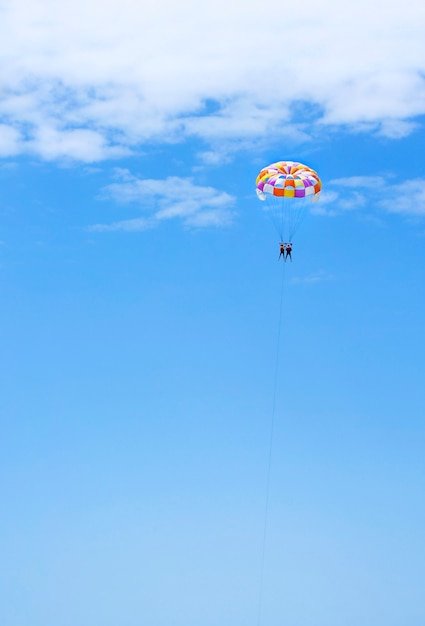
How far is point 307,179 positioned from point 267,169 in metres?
3.06

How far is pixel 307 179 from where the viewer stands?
6475 centimetres

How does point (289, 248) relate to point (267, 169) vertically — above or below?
below

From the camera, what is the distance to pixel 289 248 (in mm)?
66188

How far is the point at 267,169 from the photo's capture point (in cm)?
6606

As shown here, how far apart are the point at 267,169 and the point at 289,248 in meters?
5.64

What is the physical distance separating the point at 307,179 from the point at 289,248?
4901 millimetres

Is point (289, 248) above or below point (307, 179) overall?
below
